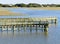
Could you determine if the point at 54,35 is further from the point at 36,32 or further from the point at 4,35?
the point at 4,35

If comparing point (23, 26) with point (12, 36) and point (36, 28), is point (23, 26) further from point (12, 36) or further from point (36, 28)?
point (12, 36)

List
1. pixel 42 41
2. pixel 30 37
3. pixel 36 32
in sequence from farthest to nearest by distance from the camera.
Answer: pixel 36 32 < pixel 30 37 < pixel 42 41

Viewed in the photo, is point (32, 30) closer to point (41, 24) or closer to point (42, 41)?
point (41, 24)

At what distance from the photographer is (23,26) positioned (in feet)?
146

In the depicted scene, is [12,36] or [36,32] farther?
[36,32]

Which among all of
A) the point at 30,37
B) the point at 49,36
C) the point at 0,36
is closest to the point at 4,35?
the point at 0,36

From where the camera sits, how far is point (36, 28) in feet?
147

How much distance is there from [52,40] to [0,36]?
7981 mm

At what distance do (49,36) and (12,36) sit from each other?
5.58 m

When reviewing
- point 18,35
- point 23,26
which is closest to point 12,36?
point 18,35

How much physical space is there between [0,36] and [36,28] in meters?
7.62

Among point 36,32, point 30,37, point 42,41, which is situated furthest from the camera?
point 36,32

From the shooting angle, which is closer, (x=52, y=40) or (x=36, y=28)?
(x=52, y=40)

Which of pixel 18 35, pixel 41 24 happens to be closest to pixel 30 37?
pixel 18 35
